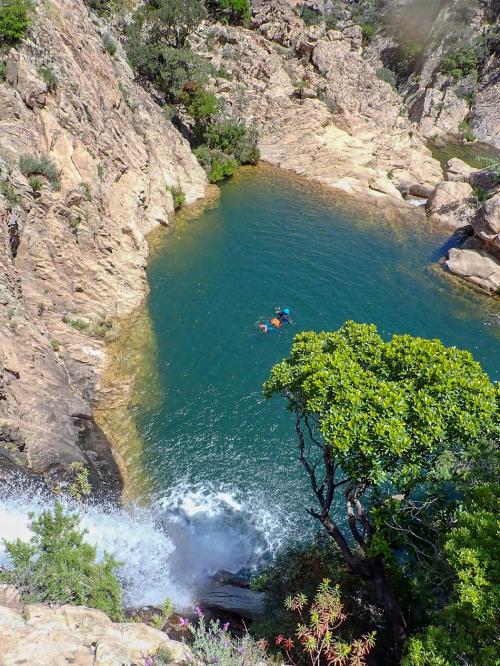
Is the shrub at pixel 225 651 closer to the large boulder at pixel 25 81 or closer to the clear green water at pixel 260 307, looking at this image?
the clear green water at pixel 260 307

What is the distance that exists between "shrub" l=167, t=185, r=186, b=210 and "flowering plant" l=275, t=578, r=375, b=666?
38.5 meters

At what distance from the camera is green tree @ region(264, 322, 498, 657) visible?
11.6 meters

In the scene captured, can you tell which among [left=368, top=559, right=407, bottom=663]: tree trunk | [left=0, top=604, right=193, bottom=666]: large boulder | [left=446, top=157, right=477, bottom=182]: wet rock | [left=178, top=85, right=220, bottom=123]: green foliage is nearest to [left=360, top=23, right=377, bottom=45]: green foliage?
[left=446, top=157, right=477, bottom=182]: wet rock

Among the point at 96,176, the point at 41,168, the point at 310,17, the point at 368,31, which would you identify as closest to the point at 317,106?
the point at 310,17

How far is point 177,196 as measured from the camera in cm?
A: 4416

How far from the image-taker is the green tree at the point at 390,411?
38.0 feet

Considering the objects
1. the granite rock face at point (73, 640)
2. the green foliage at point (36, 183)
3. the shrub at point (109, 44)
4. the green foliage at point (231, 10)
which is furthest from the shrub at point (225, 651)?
the green foliage at point (231, 10)

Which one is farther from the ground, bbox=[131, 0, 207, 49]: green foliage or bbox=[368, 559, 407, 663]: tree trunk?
bbox=[131, 0, 207, 49]: green foliage

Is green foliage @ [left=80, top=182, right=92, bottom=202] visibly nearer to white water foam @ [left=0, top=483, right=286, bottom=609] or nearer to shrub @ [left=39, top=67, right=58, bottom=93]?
shrub @ [left=39, top=67, right=58, bottom=93]

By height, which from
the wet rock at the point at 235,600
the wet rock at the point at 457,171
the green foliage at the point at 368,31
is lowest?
the wet rock at the point at 235,600

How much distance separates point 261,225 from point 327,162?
18.3m

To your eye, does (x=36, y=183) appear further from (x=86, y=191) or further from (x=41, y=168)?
(x=86, y=191)

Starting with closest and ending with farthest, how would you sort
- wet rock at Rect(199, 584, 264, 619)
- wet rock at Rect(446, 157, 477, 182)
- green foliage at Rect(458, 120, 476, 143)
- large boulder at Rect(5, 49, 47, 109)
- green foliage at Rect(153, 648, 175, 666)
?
green foliage at Rect(153, 648, 175, 666)
wet rock at Rect(199, 584, 264, 619)
large boulder at Rect(5, 49, 47, 109)
wet rock at Rect(446, 157, 477, 182)
green foliage at Rect(458, 120, 476, 143)

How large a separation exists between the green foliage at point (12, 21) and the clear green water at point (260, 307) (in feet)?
54.9
